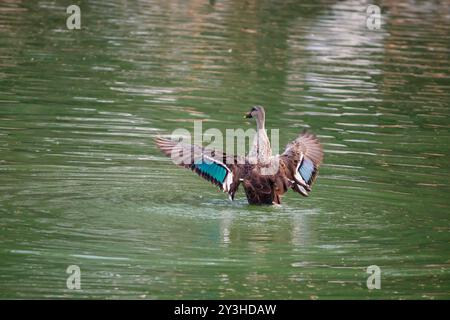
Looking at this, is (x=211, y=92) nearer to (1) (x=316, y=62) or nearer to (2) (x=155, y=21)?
(1) (x=316, y=62)

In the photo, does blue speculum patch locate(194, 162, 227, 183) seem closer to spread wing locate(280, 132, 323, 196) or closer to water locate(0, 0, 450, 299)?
water locate(0, 0, 450, 299)

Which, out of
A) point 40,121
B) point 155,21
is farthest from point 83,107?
point 155,21

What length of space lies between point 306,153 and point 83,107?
187 inches

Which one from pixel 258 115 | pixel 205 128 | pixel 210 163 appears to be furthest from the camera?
pixel 205 128

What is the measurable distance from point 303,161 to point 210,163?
104 centimetres

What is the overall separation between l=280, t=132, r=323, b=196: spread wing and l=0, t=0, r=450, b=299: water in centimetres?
20

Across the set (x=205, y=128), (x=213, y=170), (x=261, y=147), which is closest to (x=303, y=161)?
(x=261, y=147)

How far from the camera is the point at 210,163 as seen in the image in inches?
468

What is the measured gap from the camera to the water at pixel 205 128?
9.88 metres

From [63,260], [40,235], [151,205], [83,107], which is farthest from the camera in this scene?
[83,107]

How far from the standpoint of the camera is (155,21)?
24.9 metres

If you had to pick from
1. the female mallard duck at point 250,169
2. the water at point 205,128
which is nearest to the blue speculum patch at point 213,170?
the female mallard duck at point 250,169

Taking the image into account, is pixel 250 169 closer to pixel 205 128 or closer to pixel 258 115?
pixel 258 115

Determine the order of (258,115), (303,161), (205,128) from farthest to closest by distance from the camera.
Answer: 1. (205,128)
2. (303,161)
3. (258,115)
